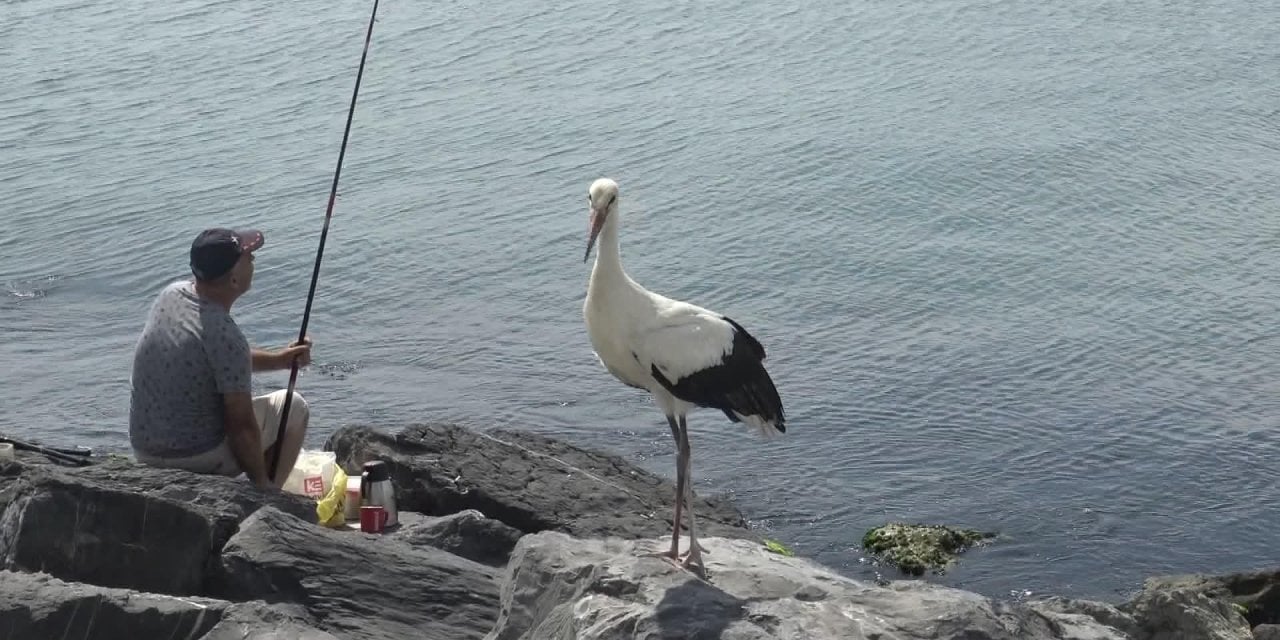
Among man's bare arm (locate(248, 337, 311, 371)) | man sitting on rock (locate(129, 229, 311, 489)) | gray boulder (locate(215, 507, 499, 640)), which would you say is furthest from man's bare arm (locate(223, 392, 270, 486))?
gray boulder (locate(215, 507, 499, 640))

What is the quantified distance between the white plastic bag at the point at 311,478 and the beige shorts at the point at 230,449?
32 centimetres

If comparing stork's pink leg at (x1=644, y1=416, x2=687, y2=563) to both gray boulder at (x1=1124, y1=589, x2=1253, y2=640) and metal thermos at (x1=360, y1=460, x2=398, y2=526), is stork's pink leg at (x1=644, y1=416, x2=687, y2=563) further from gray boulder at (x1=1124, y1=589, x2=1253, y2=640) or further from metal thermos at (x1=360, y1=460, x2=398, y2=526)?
gray boulder at (x1=1124, y1=589, x2=1253, y2=640)

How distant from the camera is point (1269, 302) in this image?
16.3m

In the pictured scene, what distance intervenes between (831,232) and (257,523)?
11.4 m

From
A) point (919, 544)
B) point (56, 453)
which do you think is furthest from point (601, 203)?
point (919, 544)

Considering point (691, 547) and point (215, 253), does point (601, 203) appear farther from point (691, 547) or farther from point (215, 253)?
point (215, 253)

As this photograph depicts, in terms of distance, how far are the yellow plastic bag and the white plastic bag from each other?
31 millimetres

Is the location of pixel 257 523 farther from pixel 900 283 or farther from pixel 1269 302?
pixel 1269 302

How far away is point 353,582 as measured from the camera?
7.41m

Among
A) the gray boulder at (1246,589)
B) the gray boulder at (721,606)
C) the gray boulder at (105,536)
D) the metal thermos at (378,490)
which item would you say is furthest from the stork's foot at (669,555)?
the gray boulder at (1246,589)

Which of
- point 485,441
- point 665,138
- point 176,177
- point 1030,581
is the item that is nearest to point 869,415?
point 1030,581

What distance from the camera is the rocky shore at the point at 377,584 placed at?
627 centimetres

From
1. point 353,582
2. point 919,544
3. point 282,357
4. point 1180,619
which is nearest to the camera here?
point 353,582

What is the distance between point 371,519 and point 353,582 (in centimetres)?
136
